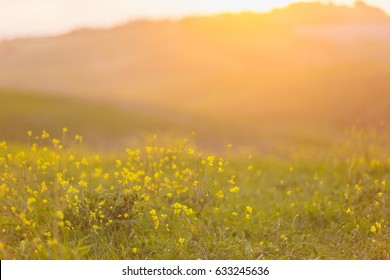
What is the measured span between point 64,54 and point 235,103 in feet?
23.3

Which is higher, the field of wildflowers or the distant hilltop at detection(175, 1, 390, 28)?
the distant hilltop at detection(175, 1, 390, 28)

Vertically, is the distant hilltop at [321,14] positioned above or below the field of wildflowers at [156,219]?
above

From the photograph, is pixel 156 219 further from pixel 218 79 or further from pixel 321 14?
pixel 218 79

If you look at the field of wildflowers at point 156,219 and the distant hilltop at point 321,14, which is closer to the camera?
the field of wildflowers at point 156,219

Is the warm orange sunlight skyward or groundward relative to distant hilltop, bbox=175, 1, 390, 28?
groundward

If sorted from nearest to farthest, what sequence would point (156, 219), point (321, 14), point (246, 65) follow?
1. point (156, 219)
2. point (321, 14)
3. point (246, 65)

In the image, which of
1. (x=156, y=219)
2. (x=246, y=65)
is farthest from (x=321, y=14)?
(x=246, y=65)

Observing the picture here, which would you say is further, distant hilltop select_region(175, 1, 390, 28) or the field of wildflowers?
distant hilltop select_region(175, 1, 390, 28)

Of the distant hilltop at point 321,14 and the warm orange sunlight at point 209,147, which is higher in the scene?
the distant hilltop at point 321,14

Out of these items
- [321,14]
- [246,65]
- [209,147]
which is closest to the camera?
[321,14]

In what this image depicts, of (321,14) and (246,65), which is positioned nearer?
(321,14)
